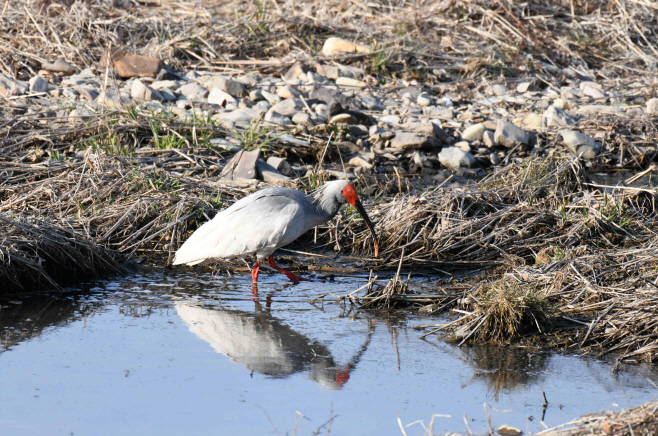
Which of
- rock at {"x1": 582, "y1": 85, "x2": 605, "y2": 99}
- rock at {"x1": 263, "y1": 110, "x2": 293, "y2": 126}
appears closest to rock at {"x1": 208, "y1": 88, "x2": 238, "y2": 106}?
rock at {"x1": 263, "y1": 110, "x2": 293, "y2": 126}

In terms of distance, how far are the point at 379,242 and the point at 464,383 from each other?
2.79 m

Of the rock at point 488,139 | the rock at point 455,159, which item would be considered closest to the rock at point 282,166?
the rock at point 455,159

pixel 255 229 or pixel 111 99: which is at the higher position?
pixel 111 99

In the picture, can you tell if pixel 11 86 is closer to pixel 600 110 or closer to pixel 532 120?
pixel 532 120

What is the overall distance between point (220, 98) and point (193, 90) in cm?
A: 54

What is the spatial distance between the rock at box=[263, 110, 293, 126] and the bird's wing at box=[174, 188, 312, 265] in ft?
10.8

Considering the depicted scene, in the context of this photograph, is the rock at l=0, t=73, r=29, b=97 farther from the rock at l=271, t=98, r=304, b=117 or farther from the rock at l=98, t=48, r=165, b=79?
the rock at l=271, t=98, r=304, b=117

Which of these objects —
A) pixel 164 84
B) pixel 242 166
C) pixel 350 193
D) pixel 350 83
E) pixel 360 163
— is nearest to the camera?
pixel 350 193

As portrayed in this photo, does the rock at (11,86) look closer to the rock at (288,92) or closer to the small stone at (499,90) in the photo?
the rock at (288,92)

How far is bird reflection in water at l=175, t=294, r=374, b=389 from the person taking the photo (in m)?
4.54

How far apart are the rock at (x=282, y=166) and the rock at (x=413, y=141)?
1.72m

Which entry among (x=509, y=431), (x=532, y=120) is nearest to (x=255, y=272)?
(x=509, y=431)

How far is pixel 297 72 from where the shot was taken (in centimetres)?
1148

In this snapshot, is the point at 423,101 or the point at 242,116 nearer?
the point at 242,116
